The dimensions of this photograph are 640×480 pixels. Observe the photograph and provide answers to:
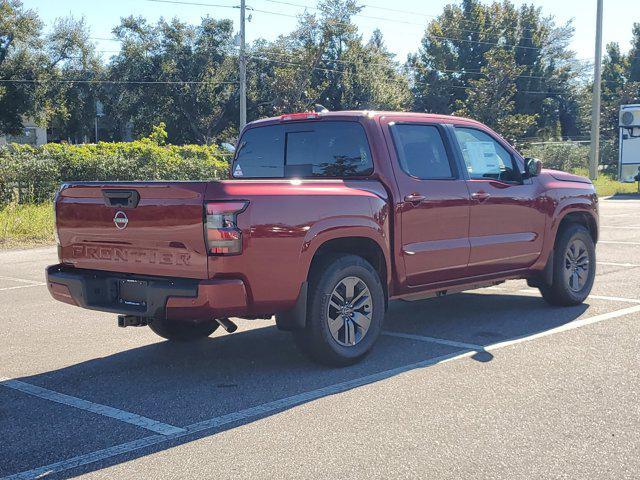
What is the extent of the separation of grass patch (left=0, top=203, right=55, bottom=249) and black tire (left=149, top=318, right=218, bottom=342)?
952 cm

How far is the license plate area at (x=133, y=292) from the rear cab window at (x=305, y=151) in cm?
187

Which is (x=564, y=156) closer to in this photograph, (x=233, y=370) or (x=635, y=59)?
(x=635, y=59)

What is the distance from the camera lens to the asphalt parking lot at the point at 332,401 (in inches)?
159

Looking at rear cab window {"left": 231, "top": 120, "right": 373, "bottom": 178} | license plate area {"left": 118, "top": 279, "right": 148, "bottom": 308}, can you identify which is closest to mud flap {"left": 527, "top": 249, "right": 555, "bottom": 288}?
rear cab window {"left": 231, "top": 120, "right": 373, "bottom": 178}

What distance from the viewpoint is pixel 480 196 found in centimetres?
702

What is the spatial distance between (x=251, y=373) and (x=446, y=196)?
2257 mm

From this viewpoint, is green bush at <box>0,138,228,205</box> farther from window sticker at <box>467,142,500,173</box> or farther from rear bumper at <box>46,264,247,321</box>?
window sticker at <box>467,142,500,173</box>

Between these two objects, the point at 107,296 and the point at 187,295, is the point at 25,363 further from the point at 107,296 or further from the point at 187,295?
the point at 187,295

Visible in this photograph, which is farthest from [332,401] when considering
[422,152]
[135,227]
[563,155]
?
[563,155]

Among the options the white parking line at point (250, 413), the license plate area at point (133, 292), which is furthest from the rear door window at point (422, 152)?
the license plate area at point (133, 292)

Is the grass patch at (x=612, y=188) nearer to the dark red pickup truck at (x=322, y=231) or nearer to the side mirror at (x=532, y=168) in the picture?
the side mirror at (x=532, y=168)

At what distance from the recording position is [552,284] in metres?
7.99

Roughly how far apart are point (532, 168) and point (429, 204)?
62.3 inches

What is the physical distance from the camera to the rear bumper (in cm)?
514
